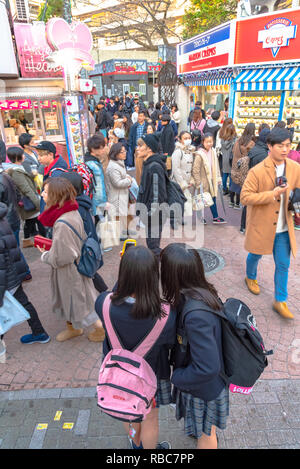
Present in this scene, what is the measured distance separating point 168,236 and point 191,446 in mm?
4236

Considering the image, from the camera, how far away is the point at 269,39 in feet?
32.6

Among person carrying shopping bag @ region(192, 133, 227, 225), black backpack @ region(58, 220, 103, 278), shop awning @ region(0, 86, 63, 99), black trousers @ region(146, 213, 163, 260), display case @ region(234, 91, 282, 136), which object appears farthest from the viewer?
display case @ region(234, 91, 282, 136)

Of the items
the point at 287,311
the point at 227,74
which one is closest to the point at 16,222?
the point at 287,311

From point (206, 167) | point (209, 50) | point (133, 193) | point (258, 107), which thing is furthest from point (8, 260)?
point (209, 50)

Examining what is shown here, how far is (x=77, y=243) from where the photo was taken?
320 centimetres

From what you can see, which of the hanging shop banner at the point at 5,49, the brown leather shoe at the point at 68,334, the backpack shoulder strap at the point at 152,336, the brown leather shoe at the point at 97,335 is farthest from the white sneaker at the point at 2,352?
the hanging shop banner at the point at 5,49

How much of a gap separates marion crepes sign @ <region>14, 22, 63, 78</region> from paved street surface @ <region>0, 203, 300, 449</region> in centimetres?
888

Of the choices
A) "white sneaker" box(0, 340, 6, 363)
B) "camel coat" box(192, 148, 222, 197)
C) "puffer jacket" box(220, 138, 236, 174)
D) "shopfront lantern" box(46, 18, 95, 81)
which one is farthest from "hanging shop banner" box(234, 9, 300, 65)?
"white sneaker" box(0, 340, 6, 363)

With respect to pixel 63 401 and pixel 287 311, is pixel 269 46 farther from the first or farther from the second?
pixel 63 401

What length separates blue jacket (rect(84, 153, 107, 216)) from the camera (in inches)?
201

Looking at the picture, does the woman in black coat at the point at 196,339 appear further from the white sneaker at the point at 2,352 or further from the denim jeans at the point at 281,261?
the white sneaker at the point at 2,352

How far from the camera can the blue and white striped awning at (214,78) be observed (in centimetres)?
1187

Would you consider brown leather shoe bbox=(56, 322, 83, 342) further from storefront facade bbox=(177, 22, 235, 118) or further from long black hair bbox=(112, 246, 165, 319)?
storefront facade bbox=(177, 22, 235, 118)

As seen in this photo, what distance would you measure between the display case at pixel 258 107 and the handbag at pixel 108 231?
7849 millimetres
